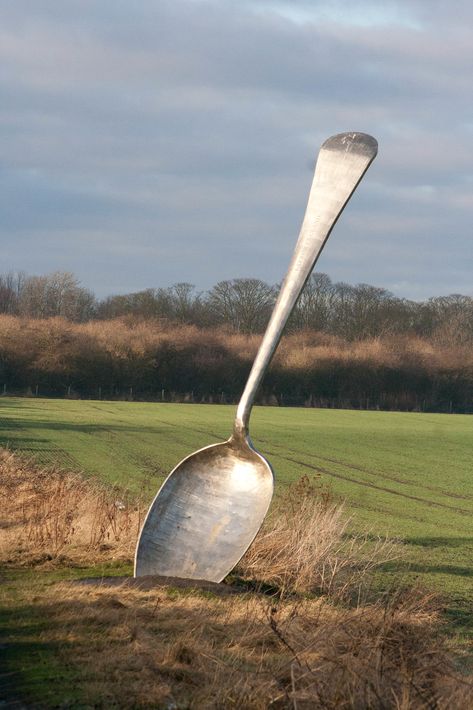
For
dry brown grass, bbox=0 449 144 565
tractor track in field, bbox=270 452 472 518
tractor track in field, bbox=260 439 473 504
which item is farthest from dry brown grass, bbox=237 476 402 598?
tractor track in field, bbox=260 439 473 504

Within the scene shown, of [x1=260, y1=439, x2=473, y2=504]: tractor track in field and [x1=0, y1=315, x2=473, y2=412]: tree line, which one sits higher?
[x1=0, y1=315, x2=473, y2=412]: tree line

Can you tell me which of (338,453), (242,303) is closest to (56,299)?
(242,303)

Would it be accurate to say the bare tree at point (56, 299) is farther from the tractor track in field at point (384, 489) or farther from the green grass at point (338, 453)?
the tractor track in field at point (384, 489)

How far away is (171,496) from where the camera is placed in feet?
26.1

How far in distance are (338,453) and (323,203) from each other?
2966 cm

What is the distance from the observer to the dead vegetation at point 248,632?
16.3ft

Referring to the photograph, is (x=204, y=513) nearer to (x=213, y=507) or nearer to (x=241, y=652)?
(x=213, y=507)

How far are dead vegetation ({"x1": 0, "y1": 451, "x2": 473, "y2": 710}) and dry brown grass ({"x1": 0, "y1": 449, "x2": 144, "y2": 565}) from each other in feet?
0.07

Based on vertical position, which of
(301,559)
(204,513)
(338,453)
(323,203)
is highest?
(323,203)

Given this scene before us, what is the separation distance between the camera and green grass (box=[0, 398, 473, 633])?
16188 millimetres

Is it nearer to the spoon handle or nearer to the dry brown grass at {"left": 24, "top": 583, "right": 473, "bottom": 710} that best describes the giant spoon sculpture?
the spoon handle

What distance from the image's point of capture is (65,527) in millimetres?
10031

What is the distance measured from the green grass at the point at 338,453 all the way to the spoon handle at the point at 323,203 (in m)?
3.80

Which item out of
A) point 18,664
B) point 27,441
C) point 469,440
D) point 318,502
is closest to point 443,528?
point 318,502
